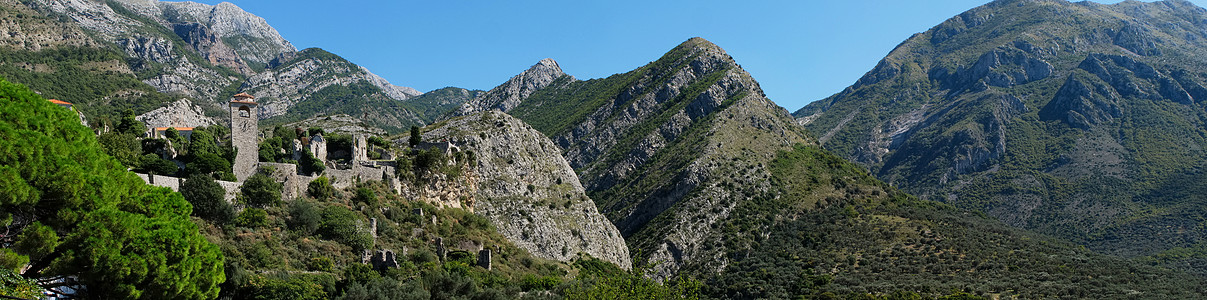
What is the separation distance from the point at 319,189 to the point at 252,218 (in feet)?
26.6

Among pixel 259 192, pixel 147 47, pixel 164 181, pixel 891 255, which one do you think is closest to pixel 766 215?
pixel 891 255

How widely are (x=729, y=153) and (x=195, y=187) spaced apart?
290ft

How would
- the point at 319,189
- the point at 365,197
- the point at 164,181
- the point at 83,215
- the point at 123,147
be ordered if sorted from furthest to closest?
the point at 365,197
the point at 319,189
the point at 123,147
the point at 164,181
the point at 83,215

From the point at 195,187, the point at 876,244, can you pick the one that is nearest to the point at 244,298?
the point at 195,187

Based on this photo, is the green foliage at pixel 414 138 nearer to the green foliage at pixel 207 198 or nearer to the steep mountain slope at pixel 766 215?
the steep mountain slope at pixel 766 215

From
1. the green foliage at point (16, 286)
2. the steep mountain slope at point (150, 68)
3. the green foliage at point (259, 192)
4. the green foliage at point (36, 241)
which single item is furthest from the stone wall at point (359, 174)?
the steep mountain slope at point (150, 68)

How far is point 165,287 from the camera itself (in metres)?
24.1

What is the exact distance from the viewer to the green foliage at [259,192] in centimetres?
4359

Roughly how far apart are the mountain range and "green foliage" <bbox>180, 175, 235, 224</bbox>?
0.63 m

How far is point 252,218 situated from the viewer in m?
41.6

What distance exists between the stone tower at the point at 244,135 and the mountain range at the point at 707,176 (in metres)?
3.41

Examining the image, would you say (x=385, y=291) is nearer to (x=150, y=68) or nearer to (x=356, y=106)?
(x=150, y=68)

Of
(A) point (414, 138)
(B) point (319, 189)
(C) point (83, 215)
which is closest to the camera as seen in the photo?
(C) point (83, 215)

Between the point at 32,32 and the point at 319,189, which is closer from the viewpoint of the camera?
the point at 319,189
